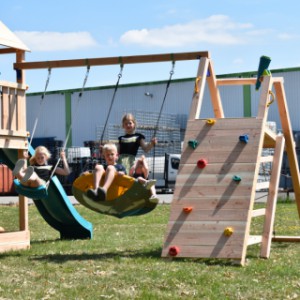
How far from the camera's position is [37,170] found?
11883 millimetres

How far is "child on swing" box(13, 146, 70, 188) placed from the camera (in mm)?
10763

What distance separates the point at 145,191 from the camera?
1070 cm

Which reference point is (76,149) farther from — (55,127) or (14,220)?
(14,220)

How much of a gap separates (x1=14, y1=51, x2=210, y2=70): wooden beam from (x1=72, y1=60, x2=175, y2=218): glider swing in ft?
1.72

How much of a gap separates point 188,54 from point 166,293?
14.2 ft

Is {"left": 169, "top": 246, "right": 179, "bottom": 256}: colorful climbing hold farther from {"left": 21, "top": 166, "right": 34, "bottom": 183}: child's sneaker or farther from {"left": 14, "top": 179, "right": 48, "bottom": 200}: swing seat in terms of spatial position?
{"left": 21, "top": 166, "right": 34, "bottom": 183}: child's sneaker

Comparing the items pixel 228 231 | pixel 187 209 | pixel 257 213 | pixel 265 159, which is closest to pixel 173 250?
pixel 187 209

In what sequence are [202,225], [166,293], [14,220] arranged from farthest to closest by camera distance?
1. [14,220]
2. [202,225]
3. [166,293]

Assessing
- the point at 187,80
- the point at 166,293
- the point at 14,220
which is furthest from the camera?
the point at 187,80

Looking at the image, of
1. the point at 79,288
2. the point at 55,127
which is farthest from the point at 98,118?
the point at 79,288

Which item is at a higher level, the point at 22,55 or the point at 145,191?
the point at 22,55

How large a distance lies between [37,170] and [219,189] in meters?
3.14

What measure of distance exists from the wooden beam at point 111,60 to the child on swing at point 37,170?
4.37ft

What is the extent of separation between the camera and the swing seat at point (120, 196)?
10.7 m
